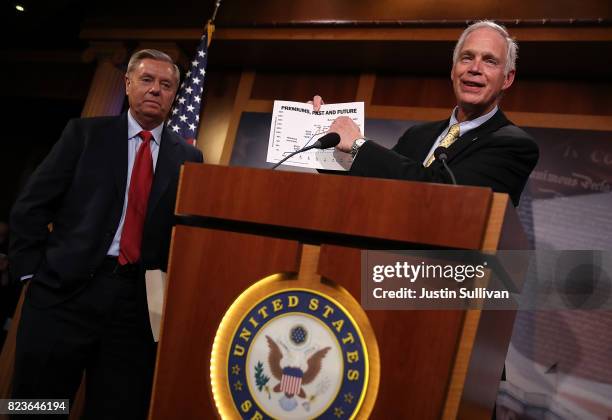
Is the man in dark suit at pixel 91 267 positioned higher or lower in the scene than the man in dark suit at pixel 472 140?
lower

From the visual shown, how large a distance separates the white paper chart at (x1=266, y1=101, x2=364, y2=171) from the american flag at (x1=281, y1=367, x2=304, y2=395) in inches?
31.5

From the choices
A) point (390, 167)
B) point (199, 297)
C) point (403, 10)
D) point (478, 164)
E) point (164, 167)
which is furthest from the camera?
point (403, 10)

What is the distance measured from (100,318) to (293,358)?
1033 mm

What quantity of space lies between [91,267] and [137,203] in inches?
11.0

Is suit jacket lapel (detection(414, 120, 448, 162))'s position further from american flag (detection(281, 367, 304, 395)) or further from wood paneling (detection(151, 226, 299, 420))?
american flag (detection(281, 367, 304, 395))

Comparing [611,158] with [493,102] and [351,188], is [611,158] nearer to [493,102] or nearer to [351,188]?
[493,102]

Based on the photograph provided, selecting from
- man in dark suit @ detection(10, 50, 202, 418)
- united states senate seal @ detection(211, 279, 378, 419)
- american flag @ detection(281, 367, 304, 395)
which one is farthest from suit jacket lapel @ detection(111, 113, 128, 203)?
american flag @ detection(281, 367, 304, 395)

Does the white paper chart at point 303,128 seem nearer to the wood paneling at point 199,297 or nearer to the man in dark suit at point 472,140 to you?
the man in dark suit at point 472,140

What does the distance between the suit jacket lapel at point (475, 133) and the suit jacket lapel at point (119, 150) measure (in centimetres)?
116

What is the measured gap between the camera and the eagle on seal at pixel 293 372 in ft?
3.51

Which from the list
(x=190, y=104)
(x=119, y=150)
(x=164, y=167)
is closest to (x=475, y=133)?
(x=164, y=167)

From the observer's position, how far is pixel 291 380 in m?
1.08

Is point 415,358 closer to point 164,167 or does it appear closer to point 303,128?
point 303,128

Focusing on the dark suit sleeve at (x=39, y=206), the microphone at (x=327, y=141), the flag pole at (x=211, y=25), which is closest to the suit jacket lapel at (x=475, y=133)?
the microphone at (x=327, y=141)
